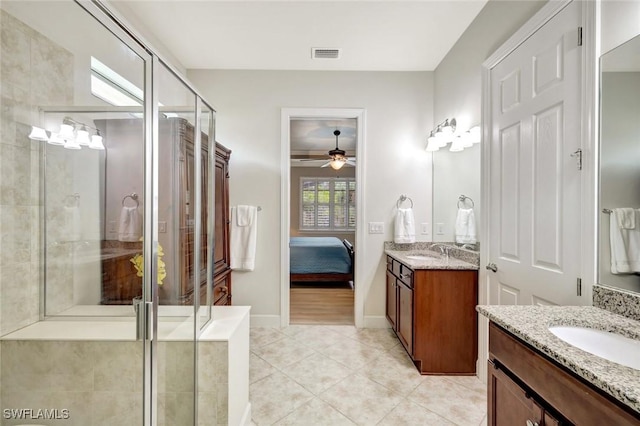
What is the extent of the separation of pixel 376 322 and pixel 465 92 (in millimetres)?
2445

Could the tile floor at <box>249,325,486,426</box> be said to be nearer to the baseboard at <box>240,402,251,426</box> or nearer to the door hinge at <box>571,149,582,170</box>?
the baseboard at <box>240,402,251,426</box>

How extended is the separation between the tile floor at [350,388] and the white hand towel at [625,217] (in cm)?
138

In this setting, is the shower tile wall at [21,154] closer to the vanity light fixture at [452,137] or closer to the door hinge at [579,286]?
the door hinge at [579,286]

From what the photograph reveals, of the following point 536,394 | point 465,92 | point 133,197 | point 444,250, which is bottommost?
point 536,394

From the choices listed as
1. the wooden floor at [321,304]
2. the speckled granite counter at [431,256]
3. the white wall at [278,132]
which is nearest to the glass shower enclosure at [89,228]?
the white wall at [278,132]

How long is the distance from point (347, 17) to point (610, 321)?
8.09 feet

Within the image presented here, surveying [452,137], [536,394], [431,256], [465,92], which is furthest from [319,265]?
[536,394]

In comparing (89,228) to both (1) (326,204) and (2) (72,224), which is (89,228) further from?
(1) (326,204)

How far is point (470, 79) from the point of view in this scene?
2.39 m

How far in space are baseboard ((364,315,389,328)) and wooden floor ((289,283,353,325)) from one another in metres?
0.20

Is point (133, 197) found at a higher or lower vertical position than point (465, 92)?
lower

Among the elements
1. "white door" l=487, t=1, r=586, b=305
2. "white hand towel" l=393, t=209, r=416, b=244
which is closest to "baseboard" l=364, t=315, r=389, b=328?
"white hand towel" l=393, t=209, r=416, b=244

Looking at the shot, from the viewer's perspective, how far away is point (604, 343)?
1.00 meters

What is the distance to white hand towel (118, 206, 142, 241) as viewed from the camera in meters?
1.27
